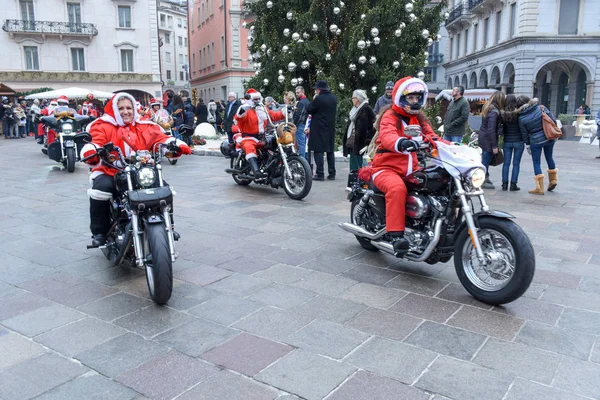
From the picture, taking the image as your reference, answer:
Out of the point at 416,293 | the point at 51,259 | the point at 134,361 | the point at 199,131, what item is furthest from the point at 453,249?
the point at 199,131

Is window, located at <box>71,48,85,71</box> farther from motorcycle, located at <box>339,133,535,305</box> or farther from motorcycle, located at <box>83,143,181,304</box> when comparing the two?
motorcycle, located at <box>339,133,535,305</box>

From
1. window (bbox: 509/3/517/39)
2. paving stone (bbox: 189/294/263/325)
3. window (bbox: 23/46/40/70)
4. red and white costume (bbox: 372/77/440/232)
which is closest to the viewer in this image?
paving stone (bbox: 189/294/263/325)

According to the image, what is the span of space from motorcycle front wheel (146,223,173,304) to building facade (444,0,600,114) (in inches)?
1236

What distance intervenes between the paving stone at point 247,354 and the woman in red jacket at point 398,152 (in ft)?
5.13

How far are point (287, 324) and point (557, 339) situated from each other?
5.76ft

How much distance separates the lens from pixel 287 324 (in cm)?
372

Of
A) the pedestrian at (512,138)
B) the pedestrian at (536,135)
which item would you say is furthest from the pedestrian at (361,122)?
the pedestrian at (536,135)

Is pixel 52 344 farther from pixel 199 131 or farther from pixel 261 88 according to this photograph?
pixel 199 131

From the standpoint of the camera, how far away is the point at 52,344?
11.3 ft

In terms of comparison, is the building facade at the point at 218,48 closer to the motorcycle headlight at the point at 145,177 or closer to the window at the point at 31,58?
the window at the point at 31,58

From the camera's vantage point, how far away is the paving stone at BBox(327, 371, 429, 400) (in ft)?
9.19

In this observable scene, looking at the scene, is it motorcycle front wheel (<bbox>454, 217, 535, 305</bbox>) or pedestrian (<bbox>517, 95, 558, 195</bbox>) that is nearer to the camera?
motorcycle front wheel (<bbox>454, 217, 535, 305</bbox>)

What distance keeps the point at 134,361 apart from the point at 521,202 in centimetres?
666

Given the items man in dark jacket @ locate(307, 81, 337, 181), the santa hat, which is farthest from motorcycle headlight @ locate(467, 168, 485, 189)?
man in dark jacket @ locate(307, 81, 337, 181)
